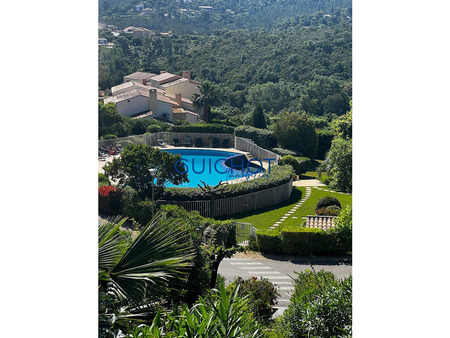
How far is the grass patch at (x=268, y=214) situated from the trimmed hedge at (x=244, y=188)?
0.52 m

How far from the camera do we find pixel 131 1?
29.5 meters

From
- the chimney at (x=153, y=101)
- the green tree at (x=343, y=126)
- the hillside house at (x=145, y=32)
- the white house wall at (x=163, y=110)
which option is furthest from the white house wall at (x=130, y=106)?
the hillside house at (x=145, y=32)

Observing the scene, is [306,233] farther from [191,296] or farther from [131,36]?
[131,36]

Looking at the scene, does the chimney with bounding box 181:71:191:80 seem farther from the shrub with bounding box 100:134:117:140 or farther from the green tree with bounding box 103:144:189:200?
the shrub with bounding box 100:134:117:140

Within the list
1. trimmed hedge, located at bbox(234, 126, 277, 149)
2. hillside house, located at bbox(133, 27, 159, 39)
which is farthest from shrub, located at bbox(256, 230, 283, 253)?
hillside house, located at bbox(133, 27, 159, 39)

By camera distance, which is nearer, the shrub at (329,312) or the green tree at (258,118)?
the shrub at (329,312)

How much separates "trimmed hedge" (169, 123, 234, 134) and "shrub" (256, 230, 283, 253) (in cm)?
312

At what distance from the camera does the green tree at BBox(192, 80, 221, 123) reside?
45.7ft

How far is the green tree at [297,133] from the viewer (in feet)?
53.6

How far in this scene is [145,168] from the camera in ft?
40.5

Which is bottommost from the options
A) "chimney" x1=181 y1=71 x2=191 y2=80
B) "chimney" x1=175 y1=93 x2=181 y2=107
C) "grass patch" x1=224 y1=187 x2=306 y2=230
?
"grass patch" x1=224 y1=187 x2=306 y2=230

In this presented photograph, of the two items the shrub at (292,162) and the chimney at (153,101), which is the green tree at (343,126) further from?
the chimney at (153,101)
